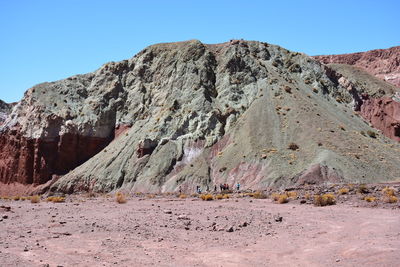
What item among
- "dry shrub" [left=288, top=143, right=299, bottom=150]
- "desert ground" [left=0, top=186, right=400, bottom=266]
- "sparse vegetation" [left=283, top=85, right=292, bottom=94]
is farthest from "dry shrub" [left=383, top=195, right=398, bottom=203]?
"sparse vegetation" [left=283, top=85, right=292, bottom=94]

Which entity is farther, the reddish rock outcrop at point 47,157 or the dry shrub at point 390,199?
the reddish rock outcrop at point 47,157

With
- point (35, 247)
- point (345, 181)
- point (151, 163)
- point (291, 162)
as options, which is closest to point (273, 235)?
point (35, 247)

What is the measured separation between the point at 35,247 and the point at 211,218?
8.28 meters

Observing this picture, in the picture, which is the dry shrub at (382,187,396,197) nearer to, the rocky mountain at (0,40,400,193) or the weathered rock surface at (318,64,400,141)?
the rocky mountain at (0,40,400,193)

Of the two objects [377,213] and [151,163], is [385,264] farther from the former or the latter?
[151,163]

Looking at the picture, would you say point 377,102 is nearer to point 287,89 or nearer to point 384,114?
point 384,114

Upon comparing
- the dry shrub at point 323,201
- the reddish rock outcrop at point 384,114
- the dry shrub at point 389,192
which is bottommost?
the dry shrub at point 323,201

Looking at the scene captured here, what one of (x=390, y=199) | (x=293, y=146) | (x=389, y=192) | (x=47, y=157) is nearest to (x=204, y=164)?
(x=293, y=146)

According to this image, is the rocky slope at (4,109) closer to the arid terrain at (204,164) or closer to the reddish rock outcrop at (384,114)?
the arid terrain at (204,164)

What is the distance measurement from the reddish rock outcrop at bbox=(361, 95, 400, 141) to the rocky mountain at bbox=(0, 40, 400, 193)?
569mm

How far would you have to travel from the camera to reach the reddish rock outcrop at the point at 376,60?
110 m

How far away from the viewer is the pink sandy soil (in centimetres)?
1212

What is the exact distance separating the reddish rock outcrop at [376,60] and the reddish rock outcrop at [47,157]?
73.9 metres

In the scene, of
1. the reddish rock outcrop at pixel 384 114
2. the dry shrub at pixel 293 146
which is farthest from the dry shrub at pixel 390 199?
the reddish rock outcrop at pixel 384 114
